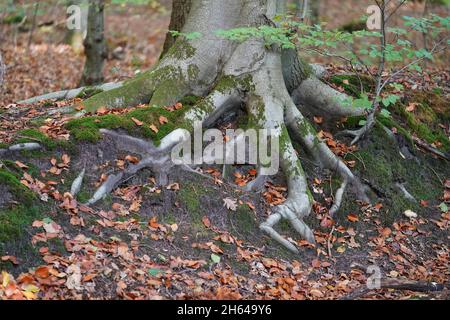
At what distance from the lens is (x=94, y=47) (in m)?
13.4

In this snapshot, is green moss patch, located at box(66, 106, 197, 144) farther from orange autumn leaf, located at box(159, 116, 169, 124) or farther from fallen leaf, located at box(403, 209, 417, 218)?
fallen leaf, located at box(403, 209, 417, 218)

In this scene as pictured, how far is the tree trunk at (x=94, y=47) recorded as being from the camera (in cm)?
1303

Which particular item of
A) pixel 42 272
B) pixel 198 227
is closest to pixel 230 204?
pixel 198 227

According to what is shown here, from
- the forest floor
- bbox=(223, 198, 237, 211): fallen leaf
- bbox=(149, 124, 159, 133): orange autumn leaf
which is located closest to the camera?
the forest floor

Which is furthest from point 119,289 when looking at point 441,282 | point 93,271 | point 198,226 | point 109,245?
point 441,282

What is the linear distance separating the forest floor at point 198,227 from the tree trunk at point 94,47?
4906 mm

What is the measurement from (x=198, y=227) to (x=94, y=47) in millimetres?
7677

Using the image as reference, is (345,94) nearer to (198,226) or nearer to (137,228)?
(198,226)

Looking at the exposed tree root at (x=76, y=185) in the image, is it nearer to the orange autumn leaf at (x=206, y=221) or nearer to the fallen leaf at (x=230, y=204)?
the orange autumn leaf at (x=206, y=221)

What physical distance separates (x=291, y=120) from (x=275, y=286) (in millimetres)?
2736

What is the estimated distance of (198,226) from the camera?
6.92 m

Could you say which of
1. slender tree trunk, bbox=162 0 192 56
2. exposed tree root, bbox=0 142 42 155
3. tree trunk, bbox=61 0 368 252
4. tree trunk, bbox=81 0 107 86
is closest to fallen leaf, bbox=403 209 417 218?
tree trunk, bbox=61 0 368 252

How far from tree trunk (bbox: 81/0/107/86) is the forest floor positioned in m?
4.91

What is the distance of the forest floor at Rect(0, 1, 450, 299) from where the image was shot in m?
5.70
